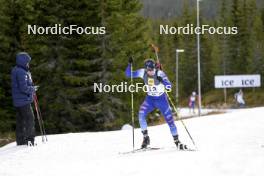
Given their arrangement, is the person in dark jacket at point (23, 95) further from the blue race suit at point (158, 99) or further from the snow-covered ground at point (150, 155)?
the blue race suit at point (158, 99)

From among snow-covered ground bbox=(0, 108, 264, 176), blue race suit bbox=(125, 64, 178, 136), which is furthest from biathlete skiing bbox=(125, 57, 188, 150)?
snow-covered ground bbox=(0, 108, 264, 176)

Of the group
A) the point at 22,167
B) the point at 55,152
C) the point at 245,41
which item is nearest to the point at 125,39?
the point at 55,152

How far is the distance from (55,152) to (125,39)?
18.7m

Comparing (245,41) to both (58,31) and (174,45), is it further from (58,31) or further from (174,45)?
(58,31)

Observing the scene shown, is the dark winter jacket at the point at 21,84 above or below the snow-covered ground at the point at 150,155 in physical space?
above

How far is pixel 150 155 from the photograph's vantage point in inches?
409

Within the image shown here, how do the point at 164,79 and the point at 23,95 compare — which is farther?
the point at 23,95

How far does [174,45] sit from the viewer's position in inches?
3900

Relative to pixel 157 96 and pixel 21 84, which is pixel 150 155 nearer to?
pixel 157 96

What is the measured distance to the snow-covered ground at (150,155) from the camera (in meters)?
8.60

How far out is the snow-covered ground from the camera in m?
8.60

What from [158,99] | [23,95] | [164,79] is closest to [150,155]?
[158,99]

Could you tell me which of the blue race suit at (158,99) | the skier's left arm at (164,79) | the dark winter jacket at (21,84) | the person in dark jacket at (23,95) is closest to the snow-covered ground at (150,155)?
the person in dark jacket at (23,95)

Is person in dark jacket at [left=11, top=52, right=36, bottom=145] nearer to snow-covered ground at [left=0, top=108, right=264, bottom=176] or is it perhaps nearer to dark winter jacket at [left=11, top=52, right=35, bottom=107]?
dark winter jacket at [left=11, top=52, right=35, bottom=107]
